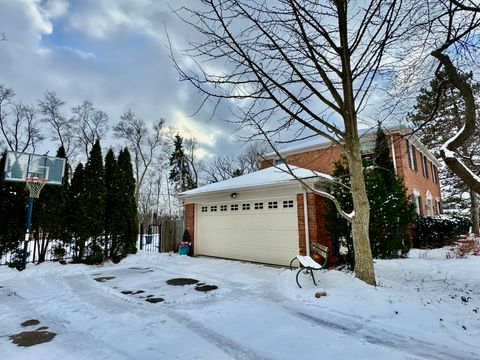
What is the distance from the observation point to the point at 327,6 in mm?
5488

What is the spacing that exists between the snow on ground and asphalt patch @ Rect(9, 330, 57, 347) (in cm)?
8

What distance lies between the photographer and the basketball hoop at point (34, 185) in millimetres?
8516

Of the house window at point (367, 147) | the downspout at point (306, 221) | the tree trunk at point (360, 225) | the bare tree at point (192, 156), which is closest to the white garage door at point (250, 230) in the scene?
the downspout at point (306, 221)

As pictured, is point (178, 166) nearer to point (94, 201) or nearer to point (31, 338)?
point (94, 201)

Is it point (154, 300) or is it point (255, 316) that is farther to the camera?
point (154, 300)

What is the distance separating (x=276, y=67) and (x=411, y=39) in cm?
288

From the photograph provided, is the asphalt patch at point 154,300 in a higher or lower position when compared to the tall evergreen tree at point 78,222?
lower

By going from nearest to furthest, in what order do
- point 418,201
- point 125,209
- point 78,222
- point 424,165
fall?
1. point 78,222
2. point 125,209
3. point 418,201
4. point 424,165

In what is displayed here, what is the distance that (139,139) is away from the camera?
26.2m

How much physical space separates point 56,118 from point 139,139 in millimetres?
6903

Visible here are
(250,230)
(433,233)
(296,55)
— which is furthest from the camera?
(433,233)

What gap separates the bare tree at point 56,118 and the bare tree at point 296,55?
809 inches

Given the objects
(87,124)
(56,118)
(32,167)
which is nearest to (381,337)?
(32,167)

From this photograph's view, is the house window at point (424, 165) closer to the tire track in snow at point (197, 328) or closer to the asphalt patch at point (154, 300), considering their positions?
the asphalt patch at point (154, 300)
